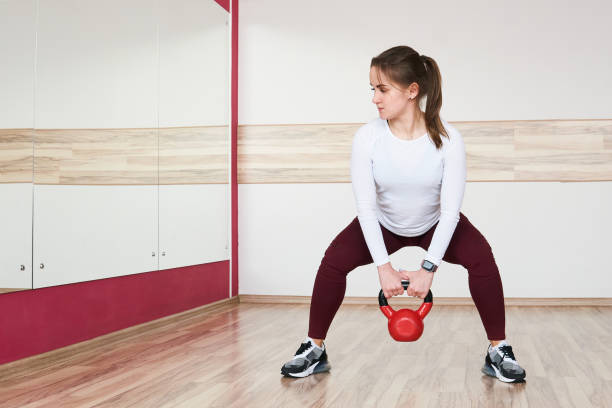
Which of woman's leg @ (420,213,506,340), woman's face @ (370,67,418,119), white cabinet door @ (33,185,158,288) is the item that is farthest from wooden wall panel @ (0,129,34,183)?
woman's leg @ (420,213,506,340)

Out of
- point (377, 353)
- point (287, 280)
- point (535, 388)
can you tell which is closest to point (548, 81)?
point (287, 280)

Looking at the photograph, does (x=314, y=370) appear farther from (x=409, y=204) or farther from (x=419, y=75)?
(x=419, y=75)

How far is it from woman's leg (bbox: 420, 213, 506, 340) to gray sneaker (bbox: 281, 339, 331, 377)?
21.7 inches

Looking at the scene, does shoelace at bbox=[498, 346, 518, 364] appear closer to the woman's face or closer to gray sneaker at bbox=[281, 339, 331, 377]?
gray sneaker at bbox=[281, 339, 331, 377]

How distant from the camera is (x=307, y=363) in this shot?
7.80 feet

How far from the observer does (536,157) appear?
435 centimetres

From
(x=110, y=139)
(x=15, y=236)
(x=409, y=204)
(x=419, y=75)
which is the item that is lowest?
(x=15, y=236)

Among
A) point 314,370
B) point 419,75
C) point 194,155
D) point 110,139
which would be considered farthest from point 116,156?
point 419,75

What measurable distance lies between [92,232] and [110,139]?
16.2 inches

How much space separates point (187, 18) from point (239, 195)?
1220 millimetres

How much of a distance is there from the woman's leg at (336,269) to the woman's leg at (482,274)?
21 cm

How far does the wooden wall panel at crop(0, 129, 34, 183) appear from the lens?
2.41 m

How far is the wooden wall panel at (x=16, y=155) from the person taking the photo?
241 cm

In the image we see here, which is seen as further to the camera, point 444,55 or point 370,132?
point 444,55
